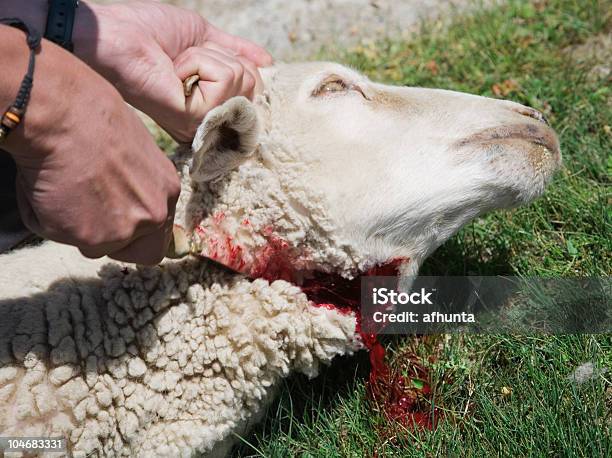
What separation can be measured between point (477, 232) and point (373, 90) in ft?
3.52

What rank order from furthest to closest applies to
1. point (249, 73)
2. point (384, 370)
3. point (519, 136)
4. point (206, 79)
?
point (384, 370)
point (249, 73)
point (519, 136)
point (206, 79)

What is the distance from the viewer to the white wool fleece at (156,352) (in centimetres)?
222

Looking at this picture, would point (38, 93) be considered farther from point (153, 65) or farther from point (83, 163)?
point (153, 65)

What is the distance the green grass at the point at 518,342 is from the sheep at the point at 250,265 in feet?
1.43

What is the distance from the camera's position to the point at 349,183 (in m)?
2.46

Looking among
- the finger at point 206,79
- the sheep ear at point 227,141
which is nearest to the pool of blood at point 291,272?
the sheep ear at point 227,141

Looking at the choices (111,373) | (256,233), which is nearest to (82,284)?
(111,373)

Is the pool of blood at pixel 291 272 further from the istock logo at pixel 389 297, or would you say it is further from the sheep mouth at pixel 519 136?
the sheep mouth at pixel 519 136

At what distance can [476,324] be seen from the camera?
3029 millimetres

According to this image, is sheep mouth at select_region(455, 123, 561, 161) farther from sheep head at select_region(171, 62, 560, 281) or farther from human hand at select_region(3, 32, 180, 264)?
human hand at select_region(3, 32, 180, 264)

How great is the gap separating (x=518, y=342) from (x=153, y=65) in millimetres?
1763
